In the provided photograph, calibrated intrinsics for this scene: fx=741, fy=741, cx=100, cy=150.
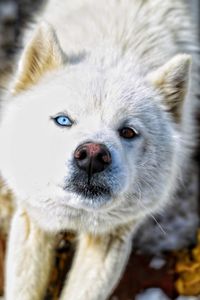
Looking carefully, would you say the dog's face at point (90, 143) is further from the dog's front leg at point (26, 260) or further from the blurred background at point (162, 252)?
the blurred background at point (162, 252)

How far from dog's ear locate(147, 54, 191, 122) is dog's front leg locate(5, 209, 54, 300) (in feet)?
4.00

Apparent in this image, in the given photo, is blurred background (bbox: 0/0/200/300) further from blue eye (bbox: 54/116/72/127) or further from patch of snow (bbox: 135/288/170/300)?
blue eye (bbox: 54/116/72/127)

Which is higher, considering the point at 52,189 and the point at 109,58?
the point at 109,58

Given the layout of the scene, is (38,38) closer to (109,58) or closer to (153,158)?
(109,58)

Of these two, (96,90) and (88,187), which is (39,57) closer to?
(96,90)

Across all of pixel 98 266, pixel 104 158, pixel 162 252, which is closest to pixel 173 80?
pixel 104 158

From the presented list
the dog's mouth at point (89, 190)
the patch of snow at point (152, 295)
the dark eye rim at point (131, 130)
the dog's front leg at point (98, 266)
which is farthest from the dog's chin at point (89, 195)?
the patch of snow at point (152, 295)

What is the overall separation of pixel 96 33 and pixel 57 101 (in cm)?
95

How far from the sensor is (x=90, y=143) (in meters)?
3.89

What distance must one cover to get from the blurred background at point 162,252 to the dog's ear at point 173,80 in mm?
1214

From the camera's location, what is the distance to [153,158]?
4.37m

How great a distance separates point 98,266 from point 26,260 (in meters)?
0.48

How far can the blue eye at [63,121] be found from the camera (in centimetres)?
417

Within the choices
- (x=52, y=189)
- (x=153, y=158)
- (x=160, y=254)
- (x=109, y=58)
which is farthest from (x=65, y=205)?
(x=160, y=254)
